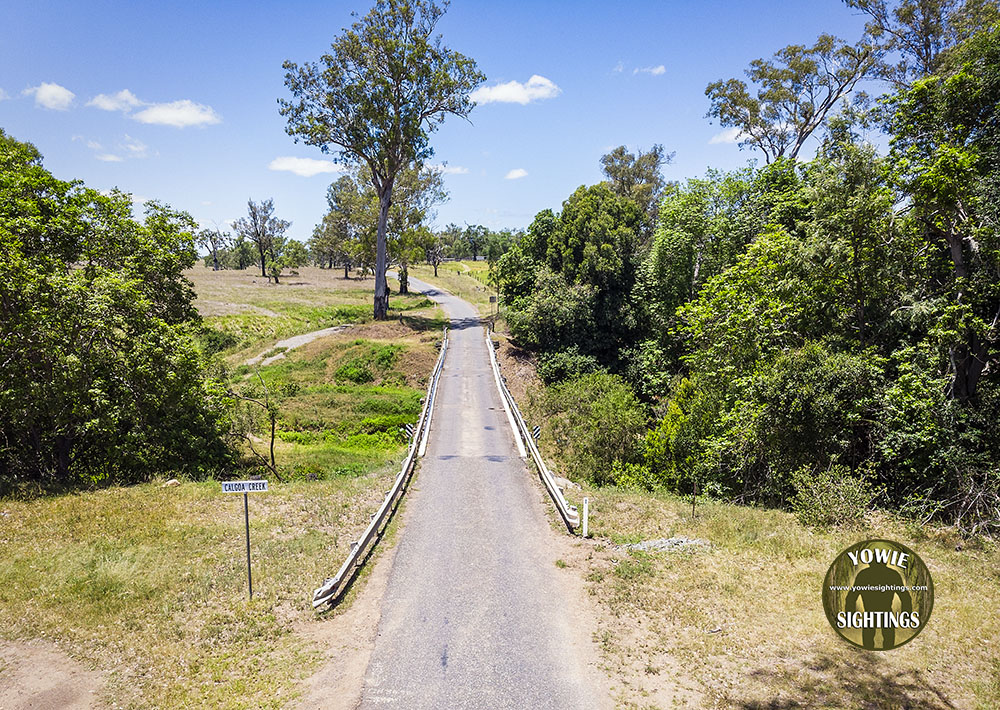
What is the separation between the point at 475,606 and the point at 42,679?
7.54 m

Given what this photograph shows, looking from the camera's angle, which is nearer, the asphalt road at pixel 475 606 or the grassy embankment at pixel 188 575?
the asphalt road at pixel 475 606

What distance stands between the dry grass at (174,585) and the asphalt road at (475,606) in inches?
64.7

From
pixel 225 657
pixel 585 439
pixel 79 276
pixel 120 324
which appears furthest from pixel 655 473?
pixel 79 276

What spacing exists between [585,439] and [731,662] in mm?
15464

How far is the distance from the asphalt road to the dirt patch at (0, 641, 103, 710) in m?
4.53

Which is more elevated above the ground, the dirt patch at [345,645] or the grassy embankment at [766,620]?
the grassy embankment at [766,620]

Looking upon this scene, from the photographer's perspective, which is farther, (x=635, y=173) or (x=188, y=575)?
(x=635, y=173)

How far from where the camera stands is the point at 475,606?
38.0ft

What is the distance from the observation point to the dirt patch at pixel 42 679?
28.1ft

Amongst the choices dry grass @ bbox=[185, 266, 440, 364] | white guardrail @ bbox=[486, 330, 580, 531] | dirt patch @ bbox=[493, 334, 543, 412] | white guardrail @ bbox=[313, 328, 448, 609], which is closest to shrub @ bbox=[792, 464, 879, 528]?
white guardrail @ bbox=[486, 330, 580, 531]

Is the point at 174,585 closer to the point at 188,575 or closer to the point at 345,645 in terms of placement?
the point at 188,575

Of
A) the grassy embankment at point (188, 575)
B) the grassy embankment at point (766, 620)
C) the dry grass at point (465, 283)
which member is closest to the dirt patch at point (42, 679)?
the grassy embankment at point (188, 575)

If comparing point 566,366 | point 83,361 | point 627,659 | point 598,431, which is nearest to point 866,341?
point 598,431

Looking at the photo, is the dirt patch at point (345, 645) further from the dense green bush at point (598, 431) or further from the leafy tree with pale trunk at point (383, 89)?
the leafy tree with pale trunk at point (383, 89)
